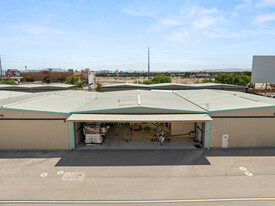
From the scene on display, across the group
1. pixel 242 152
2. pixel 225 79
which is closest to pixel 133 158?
pixel 242 152

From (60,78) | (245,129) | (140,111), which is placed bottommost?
(245,129)

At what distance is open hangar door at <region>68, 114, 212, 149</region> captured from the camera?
51.0ft

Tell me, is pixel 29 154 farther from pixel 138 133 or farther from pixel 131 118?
pixel 138 133

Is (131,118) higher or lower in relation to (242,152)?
higher

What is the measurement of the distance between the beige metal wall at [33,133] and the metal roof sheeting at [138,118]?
1736mm

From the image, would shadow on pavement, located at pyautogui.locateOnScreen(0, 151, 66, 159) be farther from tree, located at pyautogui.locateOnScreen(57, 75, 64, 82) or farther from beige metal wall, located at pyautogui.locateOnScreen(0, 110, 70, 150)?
tree, located at pyautogui.locateOnScreen(57, 75, 64, 82)

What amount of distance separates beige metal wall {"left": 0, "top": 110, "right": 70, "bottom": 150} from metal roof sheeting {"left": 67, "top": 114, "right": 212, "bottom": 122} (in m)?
1.74

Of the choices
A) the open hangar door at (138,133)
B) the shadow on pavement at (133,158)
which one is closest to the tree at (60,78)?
the open hangar door at (138,133)

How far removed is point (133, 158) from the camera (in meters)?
15.2

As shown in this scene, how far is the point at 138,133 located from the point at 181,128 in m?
4.73

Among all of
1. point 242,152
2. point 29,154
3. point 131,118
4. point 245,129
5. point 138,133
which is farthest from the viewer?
point 138,133

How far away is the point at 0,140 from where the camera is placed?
1650 cm

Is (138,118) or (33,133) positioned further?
(33,133)

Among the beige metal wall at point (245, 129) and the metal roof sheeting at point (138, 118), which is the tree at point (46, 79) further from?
the beige metal wall at point (245, 129)
